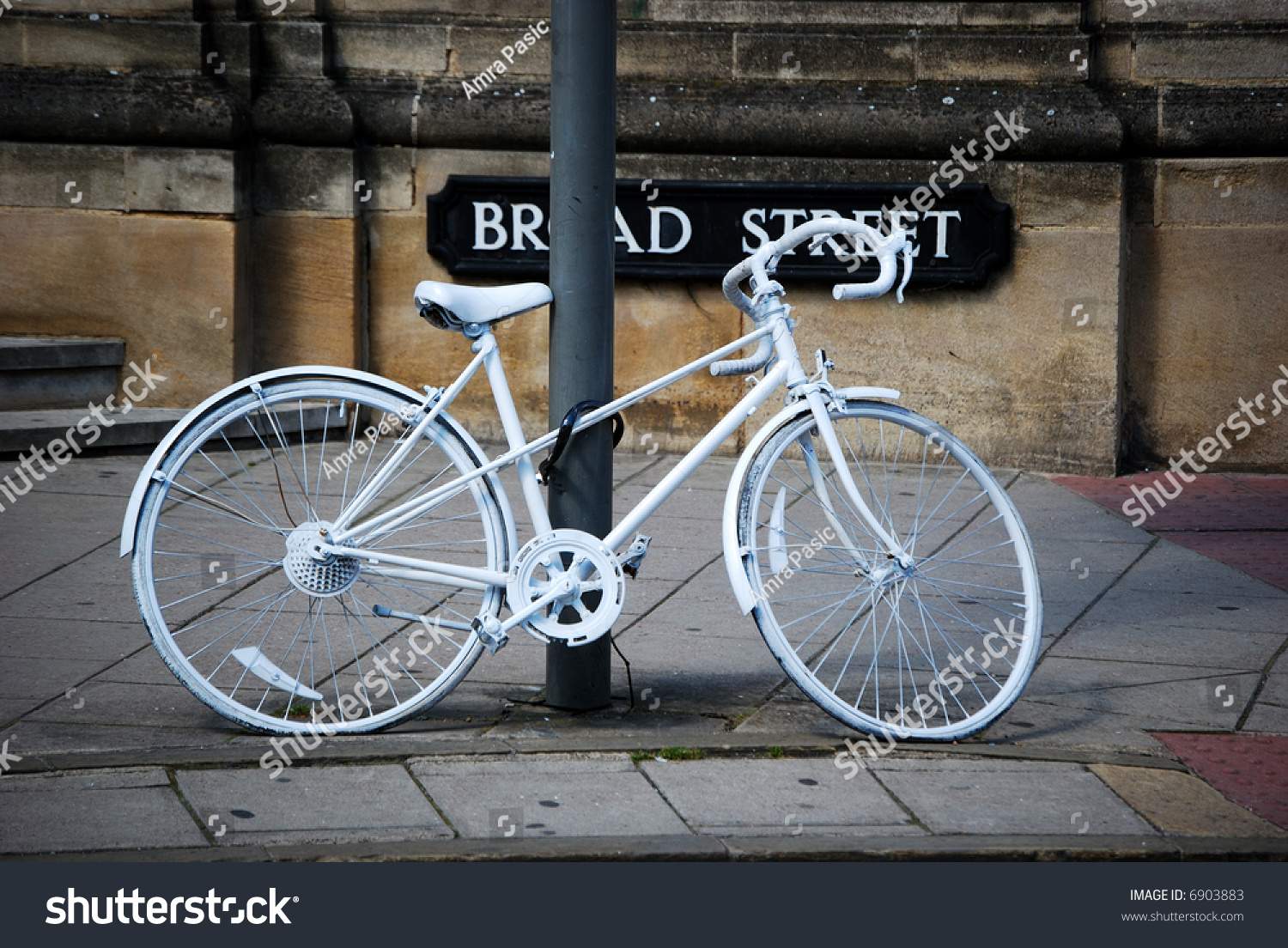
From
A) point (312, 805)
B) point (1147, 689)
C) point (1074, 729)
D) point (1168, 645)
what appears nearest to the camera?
point (312, 805)

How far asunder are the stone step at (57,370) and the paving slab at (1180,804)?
5751mm

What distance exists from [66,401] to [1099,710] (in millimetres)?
5566

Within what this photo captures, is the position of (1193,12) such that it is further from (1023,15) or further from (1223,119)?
(1023,15)

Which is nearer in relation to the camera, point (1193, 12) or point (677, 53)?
point (1193, 12)

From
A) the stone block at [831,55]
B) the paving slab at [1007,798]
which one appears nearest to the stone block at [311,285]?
the stone block at [831,55]

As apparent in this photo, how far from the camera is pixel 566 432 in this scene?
418 cm

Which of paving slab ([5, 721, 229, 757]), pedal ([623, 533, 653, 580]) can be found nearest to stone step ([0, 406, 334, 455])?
paving slab ([5, 721, 229, 757])

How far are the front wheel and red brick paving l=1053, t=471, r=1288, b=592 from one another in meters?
1.32

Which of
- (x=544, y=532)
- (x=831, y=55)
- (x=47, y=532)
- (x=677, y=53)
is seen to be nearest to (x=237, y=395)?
(x=544, y=532)

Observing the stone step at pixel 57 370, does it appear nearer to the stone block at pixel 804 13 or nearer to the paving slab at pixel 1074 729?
the stone block at pixel 804 13

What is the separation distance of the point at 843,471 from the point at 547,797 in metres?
1.20

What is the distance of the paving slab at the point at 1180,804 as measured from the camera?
3.69m

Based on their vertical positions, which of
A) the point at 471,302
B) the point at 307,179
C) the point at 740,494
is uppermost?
the point at 307,179

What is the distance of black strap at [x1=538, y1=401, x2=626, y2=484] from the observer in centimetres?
418
